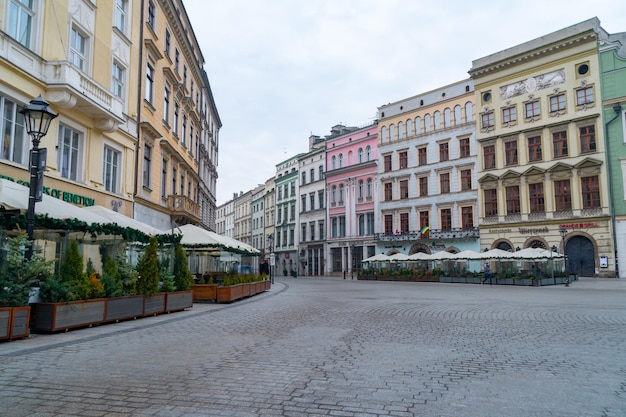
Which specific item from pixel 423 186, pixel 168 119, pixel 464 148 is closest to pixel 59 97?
pixel 168 119

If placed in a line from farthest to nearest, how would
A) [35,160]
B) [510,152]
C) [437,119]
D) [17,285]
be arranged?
[437,119] → [510,152] → [35,160] → [17,285]

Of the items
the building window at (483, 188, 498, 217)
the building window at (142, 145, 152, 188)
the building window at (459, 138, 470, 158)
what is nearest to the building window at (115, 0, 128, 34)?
the building window at (142, 145, 152, 188)

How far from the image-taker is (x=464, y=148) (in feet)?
154

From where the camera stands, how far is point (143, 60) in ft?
75.0

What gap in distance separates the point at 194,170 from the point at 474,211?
83.4 feet

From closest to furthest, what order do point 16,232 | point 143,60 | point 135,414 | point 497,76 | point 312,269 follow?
point 135,414, point 16,232, point 143,60, point 497,76, point 312,269

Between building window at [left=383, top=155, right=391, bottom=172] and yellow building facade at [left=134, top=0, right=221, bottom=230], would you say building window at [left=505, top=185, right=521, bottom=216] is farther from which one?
yellow building facade at [left=134, top=0, right=221, bottom=230]

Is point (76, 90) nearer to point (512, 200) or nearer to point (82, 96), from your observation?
point (82, 96)

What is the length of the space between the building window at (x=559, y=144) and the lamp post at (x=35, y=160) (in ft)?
127

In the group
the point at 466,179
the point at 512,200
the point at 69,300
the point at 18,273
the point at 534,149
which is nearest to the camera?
the point at 18,273

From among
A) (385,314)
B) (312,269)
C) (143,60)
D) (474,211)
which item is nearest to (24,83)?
(143,60)

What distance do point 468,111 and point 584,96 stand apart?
1047 cm

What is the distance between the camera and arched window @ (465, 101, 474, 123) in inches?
1823

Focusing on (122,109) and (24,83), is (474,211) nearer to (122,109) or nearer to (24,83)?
(122,109)
